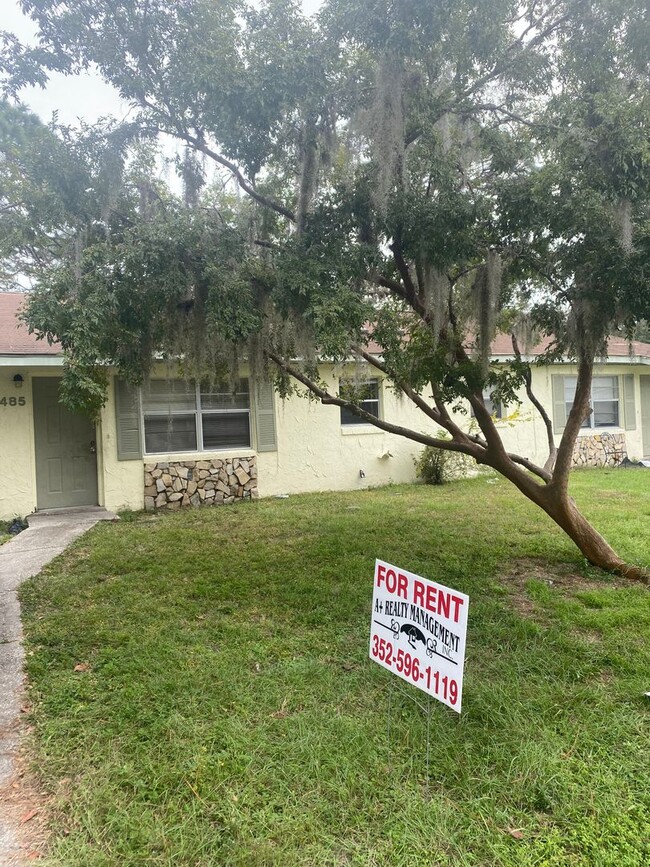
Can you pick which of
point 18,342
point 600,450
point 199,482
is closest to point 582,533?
point 199,482

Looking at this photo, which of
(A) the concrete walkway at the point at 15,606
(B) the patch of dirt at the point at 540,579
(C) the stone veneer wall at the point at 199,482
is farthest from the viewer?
(C) the stone veneer wall at the point at 199,482

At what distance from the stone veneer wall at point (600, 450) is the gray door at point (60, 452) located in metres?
10.2

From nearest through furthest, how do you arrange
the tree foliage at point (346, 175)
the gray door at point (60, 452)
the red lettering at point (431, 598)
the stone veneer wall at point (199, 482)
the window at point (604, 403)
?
the red lettering at point (431, 598) → the tree foliage at point (346, 175) → the gray door at point (60, 452) → the stone veneer wall at point (199, 482) → the window at point (604, 403)

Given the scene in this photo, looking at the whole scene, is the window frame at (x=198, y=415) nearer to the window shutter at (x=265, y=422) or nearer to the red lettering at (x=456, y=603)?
the window shutter at (x=265, y=422)

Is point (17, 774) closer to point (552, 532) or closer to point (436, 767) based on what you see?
point (436, 767)

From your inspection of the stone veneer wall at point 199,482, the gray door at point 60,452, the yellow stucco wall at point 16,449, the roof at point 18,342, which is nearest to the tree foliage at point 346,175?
the roof at point 18,342

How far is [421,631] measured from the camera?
7.95 feet

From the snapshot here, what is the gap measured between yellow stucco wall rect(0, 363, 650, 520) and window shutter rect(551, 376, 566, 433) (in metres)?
0.15

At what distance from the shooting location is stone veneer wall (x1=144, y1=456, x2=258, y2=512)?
8570 mm

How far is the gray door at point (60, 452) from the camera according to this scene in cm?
811

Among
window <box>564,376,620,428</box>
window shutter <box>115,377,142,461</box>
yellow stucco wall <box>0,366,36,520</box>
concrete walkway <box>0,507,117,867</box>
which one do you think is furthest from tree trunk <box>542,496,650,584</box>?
window <box>564,376,620,428</box>

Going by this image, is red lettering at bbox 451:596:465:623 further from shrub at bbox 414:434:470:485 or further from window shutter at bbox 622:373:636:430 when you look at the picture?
window shutter at bbox 622:373:636:430

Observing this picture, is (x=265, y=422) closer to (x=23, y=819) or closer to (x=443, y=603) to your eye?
(x=443, y=603)

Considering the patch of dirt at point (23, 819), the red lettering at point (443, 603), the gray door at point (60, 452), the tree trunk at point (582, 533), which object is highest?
the gray door at point (60, 452)
